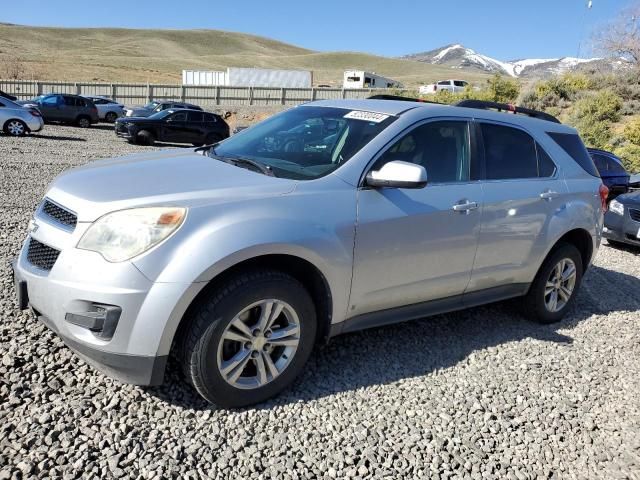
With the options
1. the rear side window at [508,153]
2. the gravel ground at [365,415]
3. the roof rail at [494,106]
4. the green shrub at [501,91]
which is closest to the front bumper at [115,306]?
the gravel ground at [365,415]

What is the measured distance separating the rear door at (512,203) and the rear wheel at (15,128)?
56.1ft

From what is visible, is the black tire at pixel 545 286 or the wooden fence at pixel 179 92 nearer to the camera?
the black tire at pixel 545 286

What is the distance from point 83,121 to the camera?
2547 centimetres

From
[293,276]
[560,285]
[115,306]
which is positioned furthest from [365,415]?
[560,285]

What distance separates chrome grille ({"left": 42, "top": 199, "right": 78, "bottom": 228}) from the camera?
9.42ft

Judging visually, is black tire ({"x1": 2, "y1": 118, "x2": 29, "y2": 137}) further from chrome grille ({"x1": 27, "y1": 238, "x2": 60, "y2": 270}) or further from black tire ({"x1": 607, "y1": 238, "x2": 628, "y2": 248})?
black tire ({"x1": 607, "y1": 238, "x2": 628, "y2": 248})

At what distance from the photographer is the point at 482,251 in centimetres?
403

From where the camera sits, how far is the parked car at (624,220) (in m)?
8.39

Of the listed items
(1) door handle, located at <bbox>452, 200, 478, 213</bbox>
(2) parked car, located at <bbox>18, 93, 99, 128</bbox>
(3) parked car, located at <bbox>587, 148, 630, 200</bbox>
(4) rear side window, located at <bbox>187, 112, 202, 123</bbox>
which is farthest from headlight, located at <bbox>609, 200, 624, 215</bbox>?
(2) parked car, located at <bbox>18, 93, 99, 128</bbox>

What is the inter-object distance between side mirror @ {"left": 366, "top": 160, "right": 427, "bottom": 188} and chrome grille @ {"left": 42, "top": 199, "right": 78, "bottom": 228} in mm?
1683

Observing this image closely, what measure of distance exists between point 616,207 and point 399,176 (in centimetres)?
699

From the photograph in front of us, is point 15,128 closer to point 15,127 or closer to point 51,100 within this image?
point 15,127

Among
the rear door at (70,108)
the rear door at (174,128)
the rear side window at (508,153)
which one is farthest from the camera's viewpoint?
the rear door at (70,108)

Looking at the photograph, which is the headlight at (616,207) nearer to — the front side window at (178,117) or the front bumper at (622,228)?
the front bumper at (622,228)
